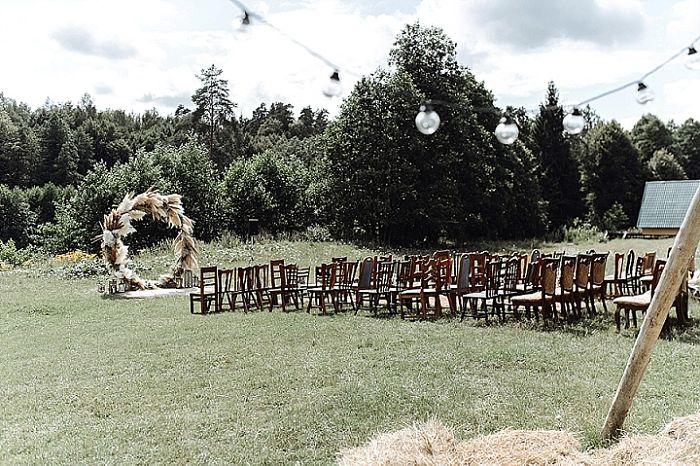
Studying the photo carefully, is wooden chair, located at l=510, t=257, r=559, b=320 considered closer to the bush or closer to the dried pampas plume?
the dried pampas plume

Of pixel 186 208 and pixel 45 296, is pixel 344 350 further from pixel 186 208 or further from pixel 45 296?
pixel 186 208

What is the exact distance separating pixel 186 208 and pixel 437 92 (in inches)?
495

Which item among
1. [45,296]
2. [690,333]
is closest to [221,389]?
[690,333]

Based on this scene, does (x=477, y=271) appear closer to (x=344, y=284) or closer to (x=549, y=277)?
(x=344, y=284)

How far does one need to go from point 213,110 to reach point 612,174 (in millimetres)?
26883

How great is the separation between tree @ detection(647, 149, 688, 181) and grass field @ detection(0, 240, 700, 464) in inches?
1469

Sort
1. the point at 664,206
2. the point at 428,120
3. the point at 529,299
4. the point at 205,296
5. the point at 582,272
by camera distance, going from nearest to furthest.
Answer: the point at 428,120
the point at 529,299
the point at 582,272
the point at 205,296
the point at 664,206

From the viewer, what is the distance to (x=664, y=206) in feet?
123

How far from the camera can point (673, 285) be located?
4.63 meters

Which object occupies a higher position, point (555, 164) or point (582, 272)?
point (555, 164)

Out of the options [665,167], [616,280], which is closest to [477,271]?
[616,280]

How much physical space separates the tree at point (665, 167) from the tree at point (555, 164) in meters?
6.99

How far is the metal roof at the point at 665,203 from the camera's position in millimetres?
36188

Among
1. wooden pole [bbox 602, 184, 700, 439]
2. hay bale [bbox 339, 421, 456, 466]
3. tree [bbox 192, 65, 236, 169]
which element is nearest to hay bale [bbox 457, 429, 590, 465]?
hay bale [bbox 339, 421, 456, 466]
